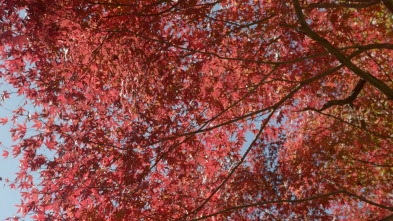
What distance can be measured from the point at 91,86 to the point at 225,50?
2.41m

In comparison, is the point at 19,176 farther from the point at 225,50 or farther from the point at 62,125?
the point at 225,50

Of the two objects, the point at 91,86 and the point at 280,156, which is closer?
the point at 91,86

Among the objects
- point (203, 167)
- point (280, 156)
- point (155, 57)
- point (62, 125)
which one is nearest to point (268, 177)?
point (280, 156)

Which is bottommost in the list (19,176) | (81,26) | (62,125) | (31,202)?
(31,202)

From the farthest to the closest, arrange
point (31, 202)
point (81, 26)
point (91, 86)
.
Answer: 1. point (91, 86)
2. point (31, 202)
3. point (81, 26)

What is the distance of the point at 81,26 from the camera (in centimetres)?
425

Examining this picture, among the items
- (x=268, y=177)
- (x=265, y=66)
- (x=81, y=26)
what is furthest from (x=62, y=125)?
(x=268, y=177)

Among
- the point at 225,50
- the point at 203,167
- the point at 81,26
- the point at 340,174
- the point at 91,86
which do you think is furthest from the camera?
the point at 340,174

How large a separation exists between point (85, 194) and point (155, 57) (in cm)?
221

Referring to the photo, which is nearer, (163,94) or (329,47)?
(329,47)

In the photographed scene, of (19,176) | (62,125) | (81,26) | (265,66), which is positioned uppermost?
(265,66)

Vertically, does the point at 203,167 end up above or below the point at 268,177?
below

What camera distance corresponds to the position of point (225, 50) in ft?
18.8

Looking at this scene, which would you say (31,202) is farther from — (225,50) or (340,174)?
(340,174)
